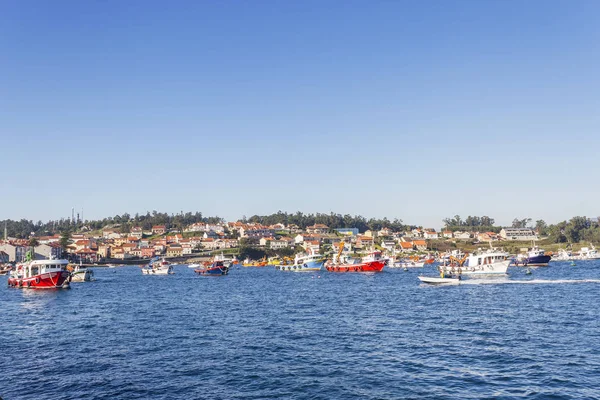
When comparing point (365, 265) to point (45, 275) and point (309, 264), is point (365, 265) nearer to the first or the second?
point (309, 264)

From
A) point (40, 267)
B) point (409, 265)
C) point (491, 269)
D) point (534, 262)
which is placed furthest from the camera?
point (409, 265)

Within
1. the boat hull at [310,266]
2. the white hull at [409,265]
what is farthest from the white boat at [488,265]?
the white hull at [409,265]

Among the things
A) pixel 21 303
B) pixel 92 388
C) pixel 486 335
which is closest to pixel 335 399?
pixel 92 388

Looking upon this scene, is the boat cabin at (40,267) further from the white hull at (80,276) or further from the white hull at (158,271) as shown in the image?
the white hull at (158,271)

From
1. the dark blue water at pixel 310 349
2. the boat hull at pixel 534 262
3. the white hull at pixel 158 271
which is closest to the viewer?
the dark blue water at pixel 310 349

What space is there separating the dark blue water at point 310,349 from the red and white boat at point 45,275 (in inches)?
961

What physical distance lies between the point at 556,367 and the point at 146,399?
80.8 feet

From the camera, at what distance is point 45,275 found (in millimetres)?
92750

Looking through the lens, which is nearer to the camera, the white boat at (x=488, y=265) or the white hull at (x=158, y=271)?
the white boat at (x=488, y=265)

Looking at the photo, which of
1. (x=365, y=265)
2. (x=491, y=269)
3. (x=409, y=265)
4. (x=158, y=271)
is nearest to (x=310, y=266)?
(x=365, y=265)

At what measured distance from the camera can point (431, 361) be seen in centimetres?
3319

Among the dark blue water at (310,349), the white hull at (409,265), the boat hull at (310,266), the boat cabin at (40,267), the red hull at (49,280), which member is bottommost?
the white hull at (409,265)

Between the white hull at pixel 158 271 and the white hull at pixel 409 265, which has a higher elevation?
the white hull at pixel 158 271

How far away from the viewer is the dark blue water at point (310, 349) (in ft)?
92.1
